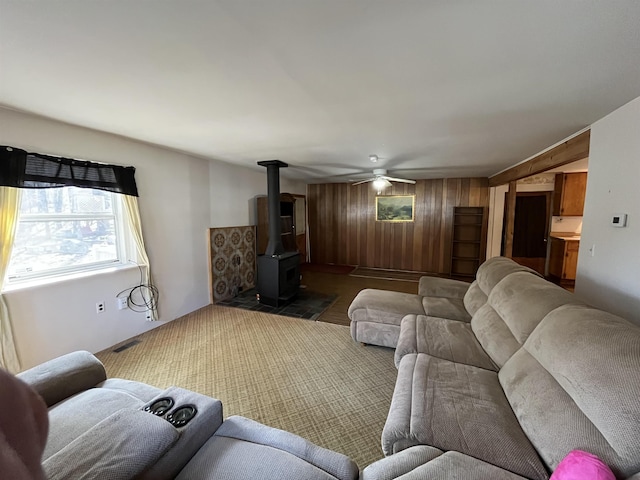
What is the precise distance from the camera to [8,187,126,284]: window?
236 centimetres

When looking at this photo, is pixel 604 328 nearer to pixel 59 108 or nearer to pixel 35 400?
pixel 35 400

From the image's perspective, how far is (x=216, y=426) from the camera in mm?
1272

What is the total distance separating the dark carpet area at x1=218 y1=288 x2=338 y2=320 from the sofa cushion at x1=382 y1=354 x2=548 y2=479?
2.24 meters

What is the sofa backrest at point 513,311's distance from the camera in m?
1.78

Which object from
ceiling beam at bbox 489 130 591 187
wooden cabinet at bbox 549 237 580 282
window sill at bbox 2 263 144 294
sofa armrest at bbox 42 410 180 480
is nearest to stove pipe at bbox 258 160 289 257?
window sill at bbox 2 263 144 294

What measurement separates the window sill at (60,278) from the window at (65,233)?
0.15ft

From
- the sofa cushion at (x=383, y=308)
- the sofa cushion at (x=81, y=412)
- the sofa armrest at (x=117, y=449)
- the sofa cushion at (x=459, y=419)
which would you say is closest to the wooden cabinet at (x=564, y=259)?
the sofa cushion at (x=383, y=308)

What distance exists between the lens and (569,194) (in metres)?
5.14

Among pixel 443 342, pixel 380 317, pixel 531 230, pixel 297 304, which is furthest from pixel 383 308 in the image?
pixel 531 230

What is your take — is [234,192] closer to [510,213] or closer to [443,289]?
[443,289]

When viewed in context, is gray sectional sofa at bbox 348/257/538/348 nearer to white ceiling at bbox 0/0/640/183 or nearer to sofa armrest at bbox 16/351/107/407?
white ceiling at bbox 0/0/640/183

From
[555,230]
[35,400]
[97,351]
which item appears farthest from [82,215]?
[555,230]

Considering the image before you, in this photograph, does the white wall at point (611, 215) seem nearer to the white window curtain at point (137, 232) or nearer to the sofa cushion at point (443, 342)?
the sofa cushion at point (443, 342)

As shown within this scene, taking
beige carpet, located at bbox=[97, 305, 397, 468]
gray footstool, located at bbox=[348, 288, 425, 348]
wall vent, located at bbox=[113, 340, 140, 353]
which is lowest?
beige carpet, located at bbox=[97, 305, 397, 468]
